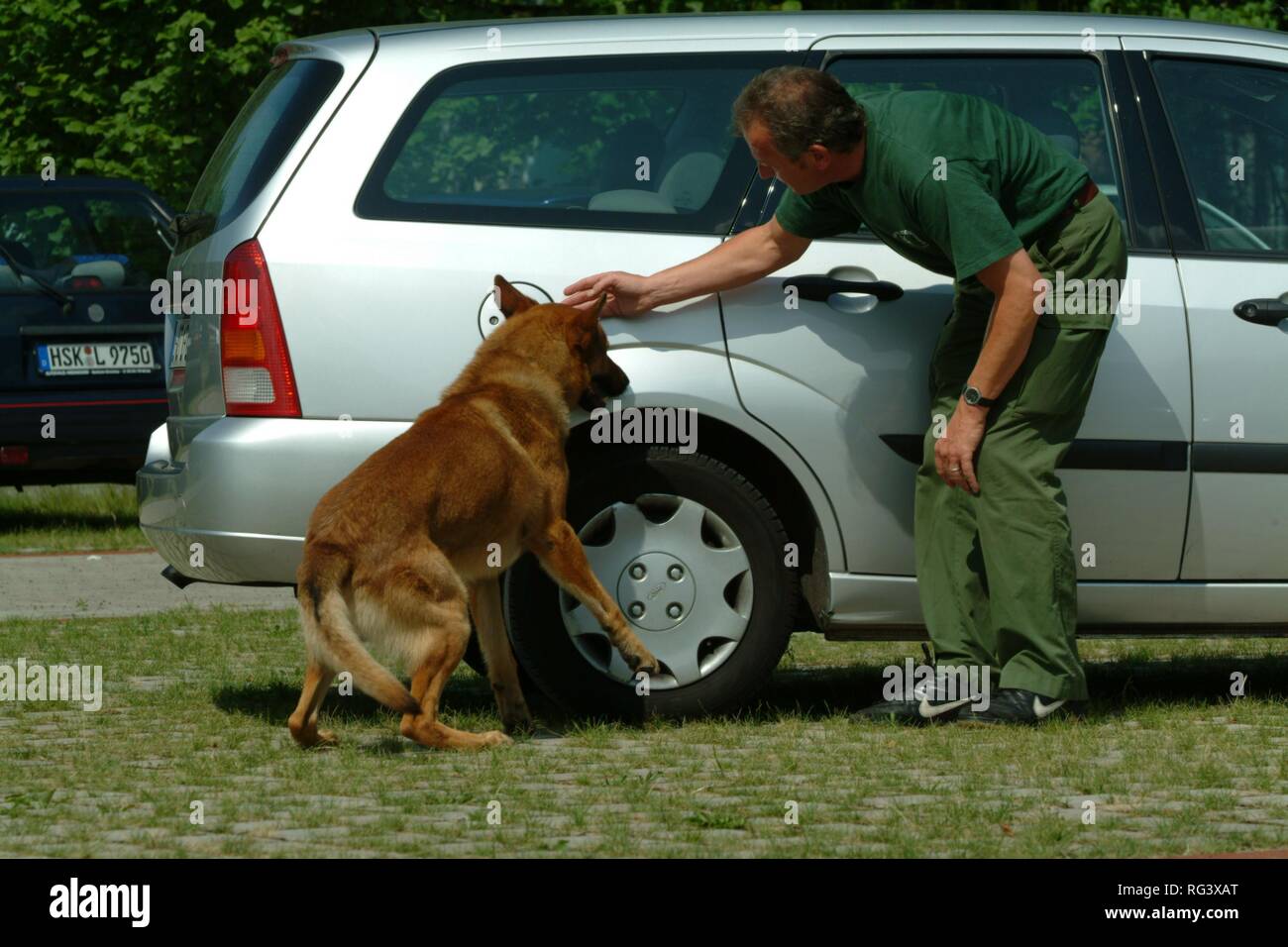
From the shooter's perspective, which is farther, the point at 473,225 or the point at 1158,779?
the point at 473,225

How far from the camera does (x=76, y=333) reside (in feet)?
40.3

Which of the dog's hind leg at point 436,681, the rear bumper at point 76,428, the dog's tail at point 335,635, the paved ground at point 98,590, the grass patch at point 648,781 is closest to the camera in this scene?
the grass patch at point 648,781

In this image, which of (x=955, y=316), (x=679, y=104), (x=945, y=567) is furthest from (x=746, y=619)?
(x=679, y=104)

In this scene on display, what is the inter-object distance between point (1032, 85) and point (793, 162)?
997mm

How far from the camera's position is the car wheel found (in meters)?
5.78

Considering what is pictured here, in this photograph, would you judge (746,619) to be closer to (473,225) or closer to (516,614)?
(516,614)

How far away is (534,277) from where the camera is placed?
5773 millimetres

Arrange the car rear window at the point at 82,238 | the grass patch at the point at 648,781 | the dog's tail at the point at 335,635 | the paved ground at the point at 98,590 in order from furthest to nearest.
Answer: the car rear window at the point at 82,238 → the paved ground at the point at 98,590 → the dog's tail at the point at 335,635 → the grass patch at the point at 648,781

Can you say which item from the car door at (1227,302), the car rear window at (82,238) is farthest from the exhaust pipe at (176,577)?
the car rear window at (82,238)

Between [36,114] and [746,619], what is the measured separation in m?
11.8

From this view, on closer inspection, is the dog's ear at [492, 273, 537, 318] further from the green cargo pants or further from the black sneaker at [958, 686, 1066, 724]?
the black sneaker at [958, 686, 1066, 724]

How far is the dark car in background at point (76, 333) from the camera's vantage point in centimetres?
1213

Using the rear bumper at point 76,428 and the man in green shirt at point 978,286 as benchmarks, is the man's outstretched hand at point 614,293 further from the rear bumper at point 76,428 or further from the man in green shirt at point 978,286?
the rear bumper at point 76,428

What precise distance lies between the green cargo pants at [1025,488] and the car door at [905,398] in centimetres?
11
